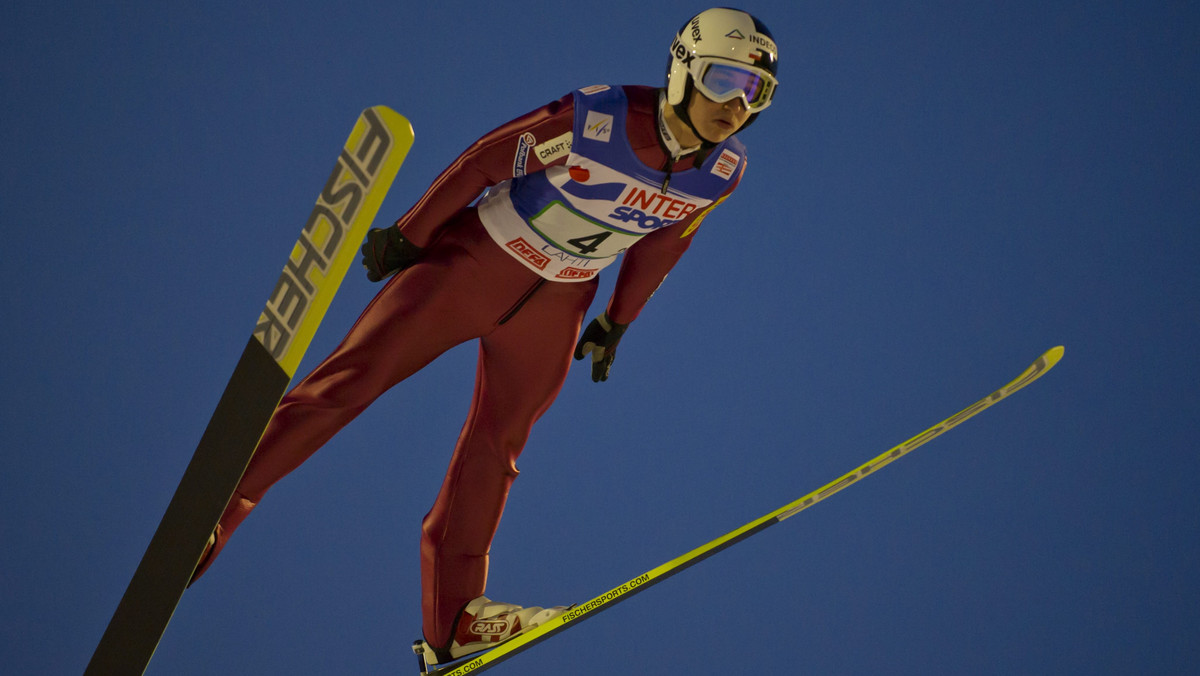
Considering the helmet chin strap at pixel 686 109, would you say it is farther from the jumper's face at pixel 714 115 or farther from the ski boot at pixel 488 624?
the ski boot at pixel 488 624

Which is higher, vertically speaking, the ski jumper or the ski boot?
the ski jumper

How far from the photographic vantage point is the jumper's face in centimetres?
133

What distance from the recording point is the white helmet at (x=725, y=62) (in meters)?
1.31

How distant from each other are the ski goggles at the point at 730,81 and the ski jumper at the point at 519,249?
0.29 ft

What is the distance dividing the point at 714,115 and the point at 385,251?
48 cm

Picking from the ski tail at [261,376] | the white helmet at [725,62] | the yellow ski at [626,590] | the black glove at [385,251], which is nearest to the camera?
the ski tail at [261,376]

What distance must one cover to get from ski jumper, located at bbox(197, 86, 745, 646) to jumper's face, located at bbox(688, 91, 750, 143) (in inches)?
2.1

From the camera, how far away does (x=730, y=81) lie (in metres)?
1.31

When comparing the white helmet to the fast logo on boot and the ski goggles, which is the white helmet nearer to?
the ski goggles

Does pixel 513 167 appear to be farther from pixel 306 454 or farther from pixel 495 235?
pixel 306 454

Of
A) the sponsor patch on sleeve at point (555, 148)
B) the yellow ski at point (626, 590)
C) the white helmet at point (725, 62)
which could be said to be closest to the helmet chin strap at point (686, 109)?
the white helmet at point (725, 62)

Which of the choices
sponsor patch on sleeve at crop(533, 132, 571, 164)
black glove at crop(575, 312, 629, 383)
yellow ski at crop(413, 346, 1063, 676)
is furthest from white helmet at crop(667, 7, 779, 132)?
yellow ski at crop(413, 346, 1063, 676)

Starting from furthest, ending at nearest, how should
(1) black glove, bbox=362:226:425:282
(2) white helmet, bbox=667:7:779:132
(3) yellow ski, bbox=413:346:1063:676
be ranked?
(3) yellow ski, bbox=413:346:1063:676, (1) black glove, bbox=362:226:425:282, (2) white helmet, bbox=667:7:779:132

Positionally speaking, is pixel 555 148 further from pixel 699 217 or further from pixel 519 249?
pixel 699 217
